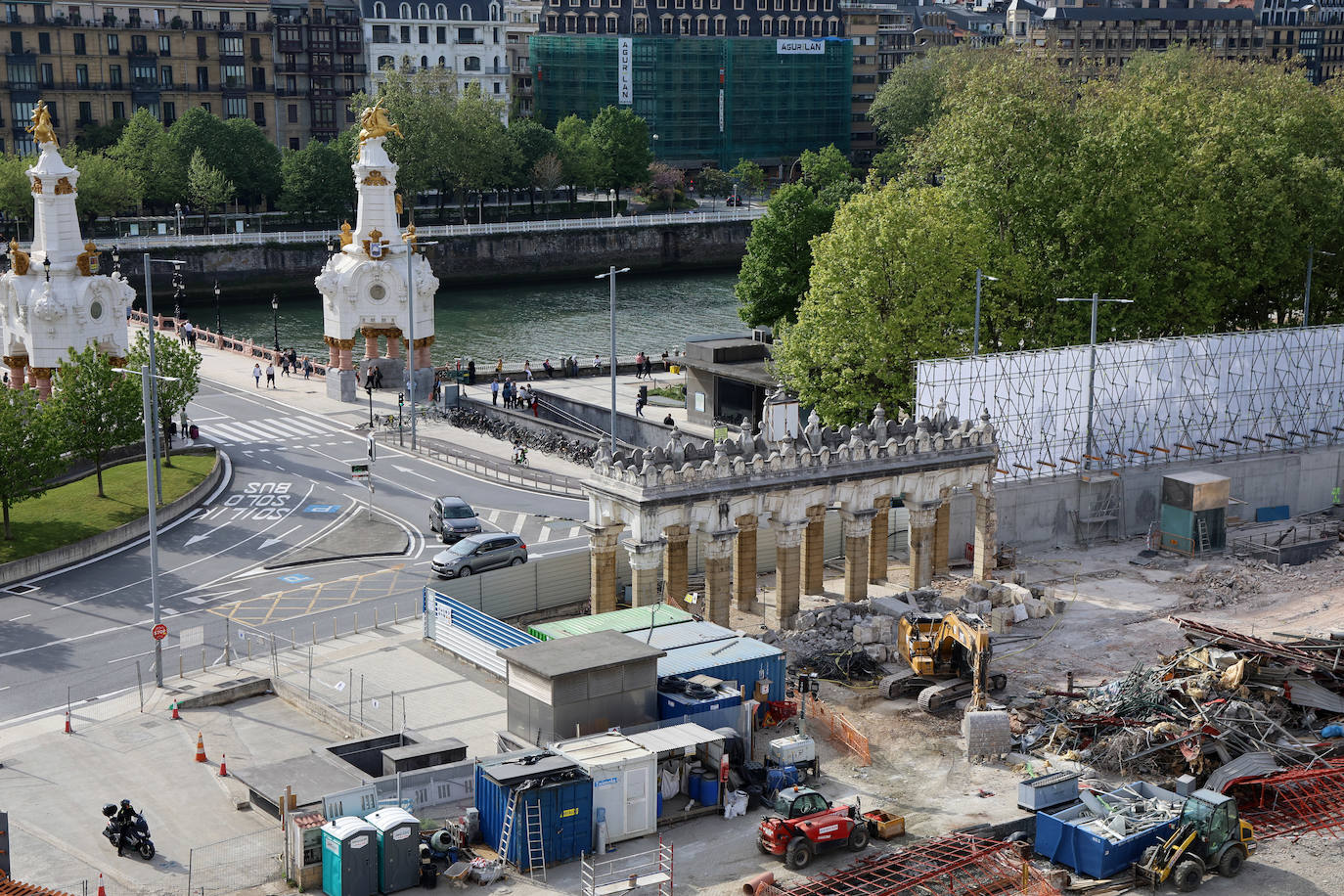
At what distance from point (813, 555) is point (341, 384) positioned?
43.2 metres

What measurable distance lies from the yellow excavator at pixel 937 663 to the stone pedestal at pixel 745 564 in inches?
277

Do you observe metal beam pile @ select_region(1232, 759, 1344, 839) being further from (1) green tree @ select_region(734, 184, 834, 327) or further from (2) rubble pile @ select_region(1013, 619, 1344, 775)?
(1) green tree @ select_region(734, 184, 834, 327)

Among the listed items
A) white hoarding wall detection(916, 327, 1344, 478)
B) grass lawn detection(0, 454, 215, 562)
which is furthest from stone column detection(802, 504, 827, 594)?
grass lawn detection(0, 454, 215, 562)

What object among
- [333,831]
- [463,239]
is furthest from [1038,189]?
[463,239]

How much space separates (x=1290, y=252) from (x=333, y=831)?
74.6 metres

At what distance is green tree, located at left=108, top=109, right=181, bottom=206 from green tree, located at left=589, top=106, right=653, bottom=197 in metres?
44.1

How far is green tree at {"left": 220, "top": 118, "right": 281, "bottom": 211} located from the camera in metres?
163

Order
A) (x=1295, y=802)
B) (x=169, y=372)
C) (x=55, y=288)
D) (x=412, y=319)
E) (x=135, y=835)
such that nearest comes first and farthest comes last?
(x=135, y=835) < (x=1295, y=802) < (x=169, y=372) < (x=55, y=288) < (x=412, y=319)

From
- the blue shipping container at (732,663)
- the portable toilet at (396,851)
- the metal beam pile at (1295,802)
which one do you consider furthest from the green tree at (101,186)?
the metal beam pile at (1295,802)

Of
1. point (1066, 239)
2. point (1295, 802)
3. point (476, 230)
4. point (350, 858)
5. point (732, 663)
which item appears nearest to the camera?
point (350, 858)

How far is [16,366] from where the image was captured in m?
89.1

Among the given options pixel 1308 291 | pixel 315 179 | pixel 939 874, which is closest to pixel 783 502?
pixel 939 874

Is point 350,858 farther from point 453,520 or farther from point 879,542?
point 453,520

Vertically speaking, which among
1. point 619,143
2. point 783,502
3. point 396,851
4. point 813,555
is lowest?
point 396,851
